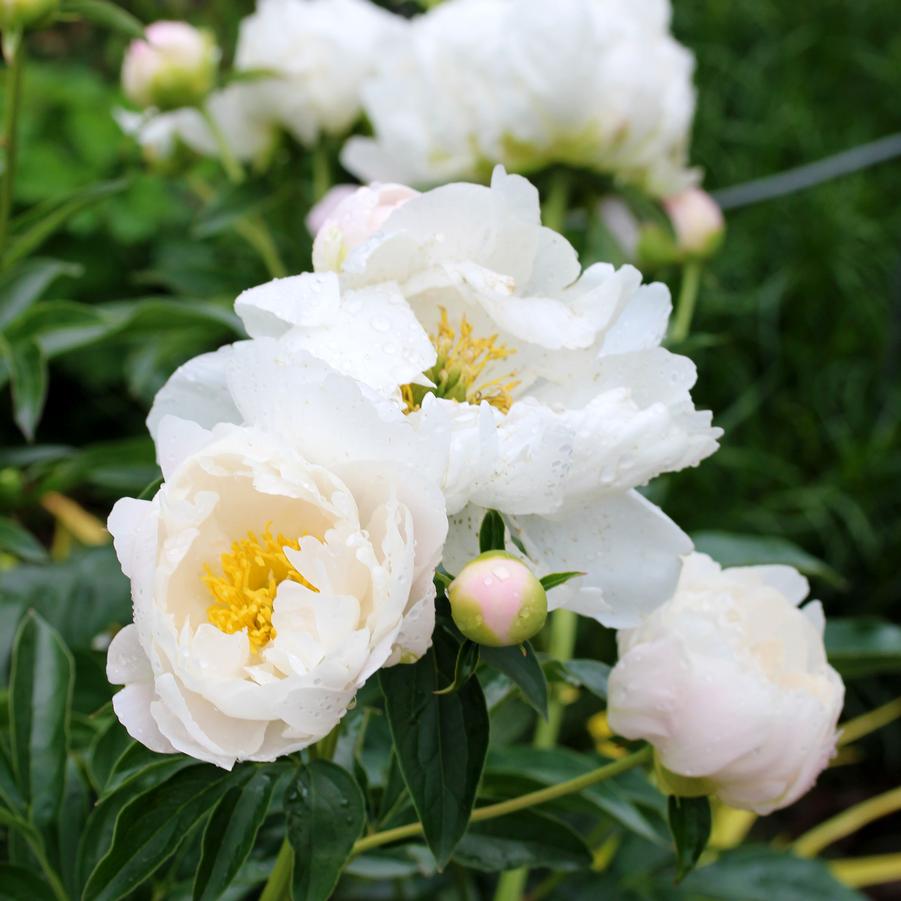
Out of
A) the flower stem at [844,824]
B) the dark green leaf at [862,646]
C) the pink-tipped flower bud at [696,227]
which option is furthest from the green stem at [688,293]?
the flower stem at [844,824]

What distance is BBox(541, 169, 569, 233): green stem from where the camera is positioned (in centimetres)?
105

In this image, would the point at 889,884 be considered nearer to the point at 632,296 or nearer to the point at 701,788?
the point at 701,788

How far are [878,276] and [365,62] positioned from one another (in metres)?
1.37

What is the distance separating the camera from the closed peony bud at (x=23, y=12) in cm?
78

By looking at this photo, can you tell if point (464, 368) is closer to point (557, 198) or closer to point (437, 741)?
point (437, 741)

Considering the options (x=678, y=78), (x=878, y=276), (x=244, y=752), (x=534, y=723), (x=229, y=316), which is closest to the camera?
(x=244, y=752)

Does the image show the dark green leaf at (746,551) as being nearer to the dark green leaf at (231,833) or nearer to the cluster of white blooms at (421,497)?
the cluster of white blooms at (421,497)

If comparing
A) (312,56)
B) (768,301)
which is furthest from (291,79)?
(768,301)

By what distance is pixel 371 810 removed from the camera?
25.4 inches

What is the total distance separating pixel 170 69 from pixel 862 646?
→ 694 millimetres

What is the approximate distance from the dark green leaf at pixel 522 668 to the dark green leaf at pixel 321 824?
0.28 ft

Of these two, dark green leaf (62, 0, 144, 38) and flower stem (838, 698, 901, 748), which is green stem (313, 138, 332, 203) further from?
flower stem (838, 698, 901, 748)

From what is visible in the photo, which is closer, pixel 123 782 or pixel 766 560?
pixel 123 782

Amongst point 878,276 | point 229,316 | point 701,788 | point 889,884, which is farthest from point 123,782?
point 878,276
